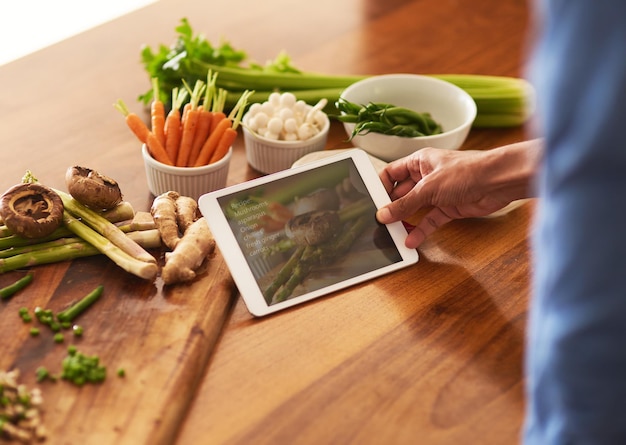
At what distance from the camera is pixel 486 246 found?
166cm

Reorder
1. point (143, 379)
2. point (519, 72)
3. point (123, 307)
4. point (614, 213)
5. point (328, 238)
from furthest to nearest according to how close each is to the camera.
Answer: point (519, 72) → point (328, 238) → point (123, 307) → point (143, 379) → point (614, 213)

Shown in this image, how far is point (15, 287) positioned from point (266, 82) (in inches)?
35.0

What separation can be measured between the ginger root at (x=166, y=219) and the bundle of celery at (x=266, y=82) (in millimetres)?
483

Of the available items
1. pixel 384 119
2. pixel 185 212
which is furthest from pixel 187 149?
pixel 384 119

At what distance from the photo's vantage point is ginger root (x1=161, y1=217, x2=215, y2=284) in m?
1.47

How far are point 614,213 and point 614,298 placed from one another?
103 millimetres

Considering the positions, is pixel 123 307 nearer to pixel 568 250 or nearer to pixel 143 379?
pixel 143 379

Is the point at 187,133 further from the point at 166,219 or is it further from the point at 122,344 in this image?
the point at 122,344

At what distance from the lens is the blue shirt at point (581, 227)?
2.56 ft

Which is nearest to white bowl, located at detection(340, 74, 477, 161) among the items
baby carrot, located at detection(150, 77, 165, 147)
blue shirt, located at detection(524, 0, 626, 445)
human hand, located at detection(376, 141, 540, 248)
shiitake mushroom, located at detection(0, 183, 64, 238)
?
human hand, located at detection(376, 141, 540, 248)

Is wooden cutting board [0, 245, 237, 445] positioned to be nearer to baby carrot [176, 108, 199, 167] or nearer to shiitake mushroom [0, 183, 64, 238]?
shiitake mushroom [0, 183, 64, 238]

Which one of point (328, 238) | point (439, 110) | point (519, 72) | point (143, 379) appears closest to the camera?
point (143, 379)

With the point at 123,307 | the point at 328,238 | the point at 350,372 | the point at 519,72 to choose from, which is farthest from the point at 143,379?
the point at 519,72

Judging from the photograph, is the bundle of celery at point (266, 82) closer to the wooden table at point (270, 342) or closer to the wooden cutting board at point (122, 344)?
the wooden table at point (270, 342)
